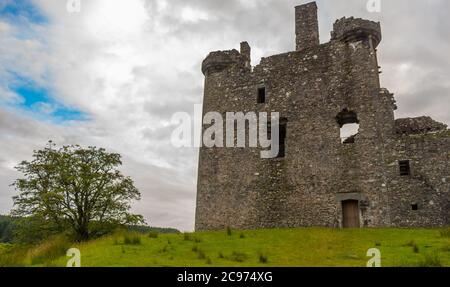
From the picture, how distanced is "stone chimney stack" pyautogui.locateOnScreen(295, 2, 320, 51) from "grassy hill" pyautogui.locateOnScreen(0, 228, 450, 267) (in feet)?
37.5

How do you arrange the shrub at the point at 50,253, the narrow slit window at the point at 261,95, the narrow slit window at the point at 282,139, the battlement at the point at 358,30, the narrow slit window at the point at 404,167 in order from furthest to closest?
the narrow slit window at the point at 261,95, the narrow slit window at the point at 282,139, the battlement at the point at 358,30, the narrow slit window at the point at 404,167, the shrub at the point at 50,253

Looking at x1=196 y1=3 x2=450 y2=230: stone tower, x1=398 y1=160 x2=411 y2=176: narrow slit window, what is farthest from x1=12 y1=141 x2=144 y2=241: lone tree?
x1=398 y1=160 x2=411 y2=176: narrow slit window

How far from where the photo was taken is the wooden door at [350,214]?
19.8m

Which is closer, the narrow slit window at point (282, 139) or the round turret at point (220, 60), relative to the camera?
the narrow slit window at point (282, 139)

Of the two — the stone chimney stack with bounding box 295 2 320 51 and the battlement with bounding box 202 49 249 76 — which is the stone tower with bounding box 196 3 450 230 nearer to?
the stone chimney stack with bounding box 295 2 320 51

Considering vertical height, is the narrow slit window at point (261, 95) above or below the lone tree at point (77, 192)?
above

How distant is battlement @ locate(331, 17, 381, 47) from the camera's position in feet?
70.2

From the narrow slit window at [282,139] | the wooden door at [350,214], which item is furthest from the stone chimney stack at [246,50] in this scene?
the wooden door at [350,214]

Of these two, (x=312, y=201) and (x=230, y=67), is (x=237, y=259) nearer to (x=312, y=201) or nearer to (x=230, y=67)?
(x=312, y=201)

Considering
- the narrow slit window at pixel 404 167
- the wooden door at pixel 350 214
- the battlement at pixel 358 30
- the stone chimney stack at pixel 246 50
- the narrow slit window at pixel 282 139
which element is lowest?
the wooden door at pixel 350 214

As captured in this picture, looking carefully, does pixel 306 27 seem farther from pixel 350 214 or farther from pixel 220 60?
pixel 350 214

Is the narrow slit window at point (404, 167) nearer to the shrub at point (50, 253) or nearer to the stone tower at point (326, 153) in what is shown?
the stone tower at point (326, 153)

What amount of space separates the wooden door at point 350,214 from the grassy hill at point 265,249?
2.10 m
